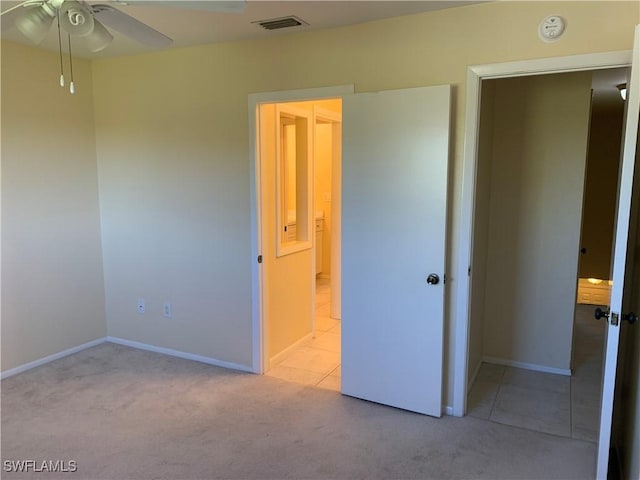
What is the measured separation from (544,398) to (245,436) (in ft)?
6.46

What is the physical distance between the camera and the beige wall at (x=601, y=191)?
6281 mm

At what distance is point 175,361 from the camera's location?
3746 millimetres

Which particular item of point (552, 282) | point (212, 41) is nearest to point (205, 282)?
point (212, 41)

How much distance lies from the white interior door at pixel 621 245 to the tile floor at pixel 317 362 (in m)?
1.66

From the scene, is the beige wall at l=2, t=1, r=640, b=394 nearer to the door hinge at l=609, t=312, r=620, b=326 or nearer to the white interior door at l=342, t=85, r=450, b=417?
the white interior door at l=342, t=85, r=450, b=417

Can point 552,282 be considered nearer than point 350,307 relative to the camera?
No

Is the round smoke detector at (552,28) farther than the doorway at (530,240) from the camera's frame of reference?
No

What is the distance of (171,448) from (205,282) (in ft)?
4.44

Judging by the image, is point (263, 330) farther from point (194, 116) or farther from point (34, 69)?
point (34, 69)

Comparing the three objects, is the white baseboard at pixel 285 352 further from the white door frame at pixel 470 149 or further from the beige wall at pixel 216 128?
the white door frame at pixel 470 149

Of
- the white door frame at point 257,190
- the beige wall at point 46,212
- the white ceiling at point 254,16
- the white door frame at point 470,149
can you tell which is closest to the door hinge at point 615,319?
the white door frame at point 470,149

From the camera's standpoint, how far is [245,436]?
2660mm

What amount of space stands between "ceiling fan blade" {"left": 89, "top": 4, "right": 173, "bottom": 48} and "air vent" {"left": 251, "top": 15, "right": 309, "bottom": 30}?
82 cm

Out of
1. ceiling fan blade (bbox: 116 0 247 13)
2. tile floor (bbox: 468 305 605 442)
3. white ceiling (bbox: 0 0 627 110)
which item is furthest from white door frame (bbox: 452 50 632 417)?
ceiling fan blade (bbox: 116 0 247 13)
